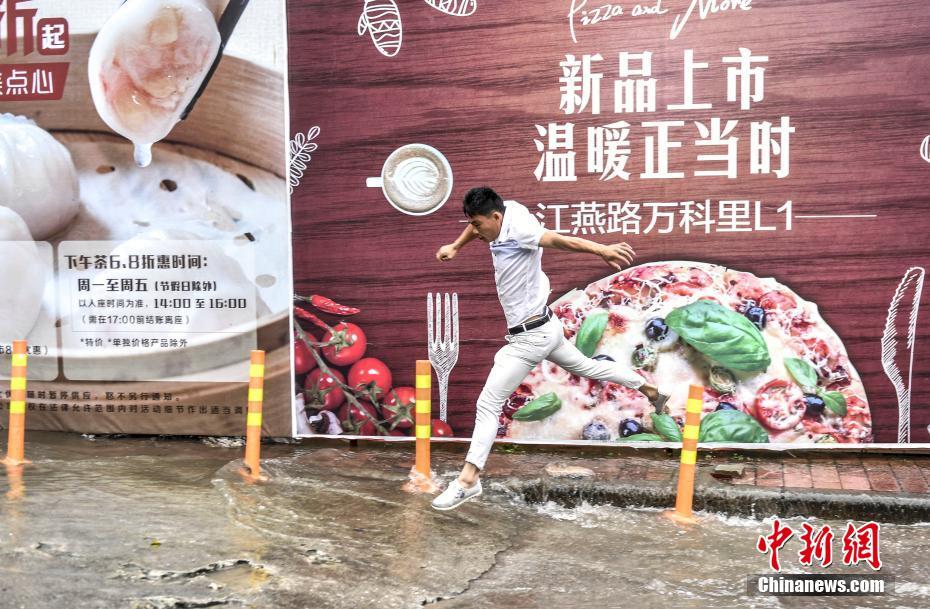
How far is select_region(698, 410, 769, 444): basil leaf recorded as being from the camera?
23.4 ft

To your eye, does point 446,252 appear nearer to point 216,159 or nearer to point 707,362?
point 707,362

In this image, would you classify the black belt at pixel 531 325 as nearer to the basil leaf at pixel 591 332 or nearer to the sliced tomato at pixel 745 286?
the basil leaf at pixel 591 332

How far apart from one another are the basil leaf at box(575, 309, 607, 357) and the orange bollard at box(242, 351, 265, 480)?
2318 millimetres

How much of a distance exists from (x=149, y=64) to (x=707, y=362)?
4765 mm

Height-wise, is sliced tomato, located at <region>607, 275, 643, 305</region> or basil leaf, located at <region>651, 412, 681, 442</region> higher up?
sliced tomato, located at <region>607, 275, 643, 305</region>

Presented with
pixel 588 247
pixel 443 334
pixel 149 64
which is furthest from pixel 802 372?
pixel 149 64

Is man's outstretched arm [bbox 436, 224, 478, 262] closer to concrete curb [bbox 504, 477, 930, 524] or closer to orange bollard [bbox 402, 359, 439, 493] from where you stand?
orange bollard [bbox 402, 359, 439, 493]

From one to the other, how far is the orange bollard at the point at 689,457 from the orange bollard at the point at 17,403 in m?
4.43

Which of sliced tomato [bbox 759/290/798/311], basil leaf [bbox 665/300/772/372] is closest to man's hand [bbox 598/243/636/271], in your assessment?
basil leaf [bbox 665/300/772/372]

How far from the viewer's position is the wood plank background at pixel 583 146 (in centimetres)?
687

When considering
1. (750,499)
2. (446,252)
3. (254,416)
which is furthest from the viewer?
(254,416)

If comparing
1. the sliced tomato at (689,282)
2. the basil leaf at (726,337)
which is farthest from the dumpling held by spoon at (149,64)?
the basil leaf at (726,337)

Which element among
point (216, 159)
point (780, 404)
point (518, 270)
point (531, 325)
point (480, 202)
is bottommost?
→ point (780, 404)

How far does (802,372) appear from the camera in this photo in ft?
23.2
